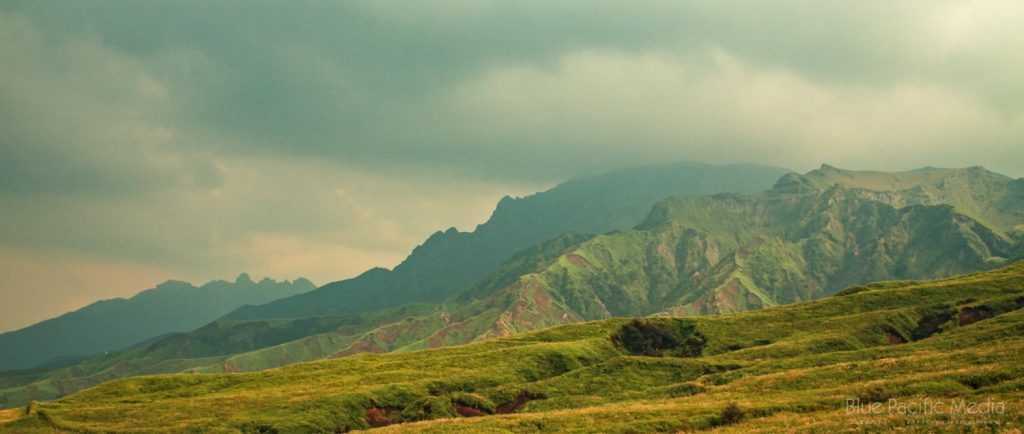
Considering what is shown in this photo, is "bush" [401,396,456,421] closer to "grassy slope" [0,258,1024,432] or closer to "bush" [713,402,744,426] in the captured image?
"grassy slope" [0,258,1024,432]

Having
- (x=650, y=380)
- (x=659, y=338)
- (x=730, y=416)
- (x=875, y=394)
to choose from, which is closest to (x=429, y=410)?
(x=650, y=380)

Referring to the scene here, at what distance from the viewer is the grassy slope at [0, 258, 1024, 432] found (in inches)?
2041

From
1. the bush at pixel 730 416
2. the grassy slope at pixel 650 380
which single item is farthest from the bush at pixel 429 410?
the bush at pixel 730 416

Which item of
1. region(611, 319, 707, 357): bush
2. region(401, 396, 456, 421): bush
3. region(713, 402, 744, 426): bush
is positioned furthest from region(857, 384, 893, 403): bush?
region(611, 319, 707, 357): bush

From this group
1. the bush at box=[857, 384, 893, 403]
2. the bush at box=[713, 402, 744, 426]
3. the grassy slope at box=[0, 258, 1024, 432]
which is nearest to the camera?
the bush at box=[713, 402, 744, 426]

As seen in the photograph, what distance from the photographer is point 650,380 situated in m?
92.9

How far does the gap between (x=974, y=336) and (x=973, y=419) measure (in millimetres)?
57687

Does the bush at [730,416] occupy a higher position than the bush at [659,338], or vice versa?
the bush at [730,416]

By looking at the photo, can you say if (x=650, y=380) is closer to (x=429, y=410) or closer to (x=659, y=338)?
(x=429, y=410)

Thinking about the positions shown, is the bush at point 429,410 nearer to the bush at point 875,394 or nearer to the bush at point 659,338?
the bush at point 875,394

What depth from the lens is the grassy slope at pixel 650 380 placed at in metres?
51.8

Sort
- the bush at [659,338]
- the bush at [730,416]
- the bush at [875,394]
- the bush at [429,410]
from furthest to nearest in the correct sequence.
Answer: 1. the bush at [659,338]
2. the bush at [429,410]
3. the bush at [875,394]
4. the bush at [730,416]

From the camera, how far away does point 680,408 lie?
55.9 m

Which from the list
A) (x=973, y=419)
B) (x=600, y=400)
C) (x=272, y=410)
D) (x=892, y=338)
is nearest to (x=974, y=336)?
(x=892, y=338)
